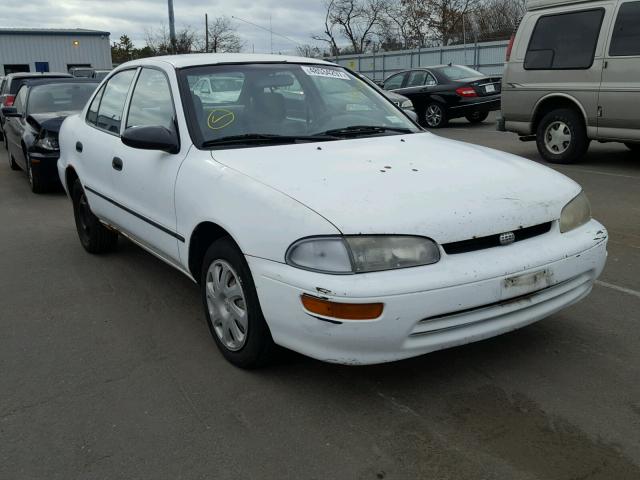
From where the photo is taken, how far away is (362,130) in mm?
4000

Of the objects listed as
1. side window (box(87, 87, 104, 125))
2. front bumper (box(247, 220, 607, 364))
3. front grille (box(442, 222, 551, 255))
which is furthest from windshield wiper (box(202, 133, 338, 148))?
side window (box(87, 87, 104, 125))

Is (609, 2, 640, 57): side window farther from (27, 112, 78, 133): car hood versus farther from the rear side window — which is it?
(27, 112, 78, 133): car hood

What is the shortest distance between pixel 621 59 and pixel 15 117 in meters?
8.78

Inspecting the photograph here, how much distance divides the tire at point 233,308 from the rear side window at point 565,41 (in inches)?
271

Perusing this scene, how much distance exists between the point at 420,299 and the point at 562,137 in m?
7.31

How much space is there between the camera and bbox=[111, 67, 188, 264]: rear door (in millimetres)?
3720

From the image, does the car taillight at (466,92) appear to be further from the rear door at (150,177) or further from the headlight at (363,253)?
the headlight at (363,253)

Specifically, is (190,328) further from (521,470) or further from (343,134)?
(521,470)

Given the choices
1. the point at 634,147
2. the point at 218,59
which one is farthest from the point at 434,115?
the point at 218,59

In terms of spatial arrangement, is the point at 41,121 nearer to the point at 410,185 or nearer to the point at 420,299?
the point at 410,185

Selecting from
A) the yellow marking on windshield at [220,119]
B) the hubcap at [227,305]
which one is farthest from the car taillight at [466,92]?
the hubcap at [227,305]

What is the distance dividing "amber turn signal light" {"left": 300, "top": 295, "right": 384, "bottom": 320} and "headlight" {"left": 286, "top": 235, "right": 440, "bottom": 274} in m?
0.14

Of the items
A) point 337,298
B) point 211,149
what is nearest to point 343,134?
point 211,149

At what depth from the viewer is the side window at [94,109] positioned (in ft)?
17.0
